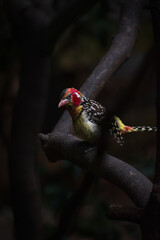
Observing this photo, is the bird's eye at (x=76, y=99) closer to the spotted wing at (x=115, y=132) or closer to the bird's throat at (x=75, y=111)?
the bird's throat at (x=75, y=111)

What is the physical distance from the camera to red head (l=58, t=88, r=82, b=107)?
1718 millimetres

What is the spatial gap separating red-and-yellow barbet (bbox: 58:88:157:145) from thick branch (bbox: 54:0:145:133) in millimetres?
66

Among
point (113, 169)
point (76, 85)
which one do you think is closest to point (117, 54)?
point (113, 169)

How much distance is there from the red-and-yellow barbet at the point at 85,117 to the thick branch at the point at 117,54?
66 millimetres

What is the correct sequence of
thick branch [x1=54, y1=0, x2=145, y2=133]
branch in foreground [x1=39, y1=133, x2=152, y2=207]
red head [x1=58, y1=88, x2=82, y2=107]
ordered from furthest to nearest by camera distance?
thick branch [x1=54, y1=0, x2=145, y2=133], red head [x1=58, y1=88, x2=82, y2=107], branch in foreground [x1=39, y1=133, x2=152, y2=207]

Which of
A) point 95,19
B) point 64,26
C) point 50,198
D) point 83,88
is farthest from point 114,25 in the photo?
point 83,88

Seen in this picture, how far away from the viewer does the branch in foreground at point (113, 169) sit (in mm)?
1309

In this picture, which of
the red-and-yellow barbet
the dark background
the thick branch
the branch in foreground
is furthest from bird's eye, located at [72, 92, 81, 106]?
the dark background

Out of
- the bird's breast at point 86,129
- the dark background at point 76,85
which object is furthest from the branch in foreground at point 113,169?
the dark background at point 76,85

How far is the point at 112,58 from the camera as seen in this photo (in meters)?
1.92

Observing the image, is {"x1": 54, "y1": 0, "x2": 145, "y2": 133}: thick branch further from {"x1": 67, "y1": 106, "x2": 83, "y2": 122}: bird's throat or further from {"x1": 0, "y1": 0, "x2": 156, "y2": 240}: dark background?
{"x1": 0, "y1": 0, "x2": 156, "y2": 240}: dark background

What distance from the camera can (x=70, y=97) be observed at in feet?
5.69

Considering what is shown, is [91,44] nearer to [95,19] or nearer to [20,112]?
[95,19]

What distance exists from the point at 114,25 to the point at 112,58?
1794 millimetres
